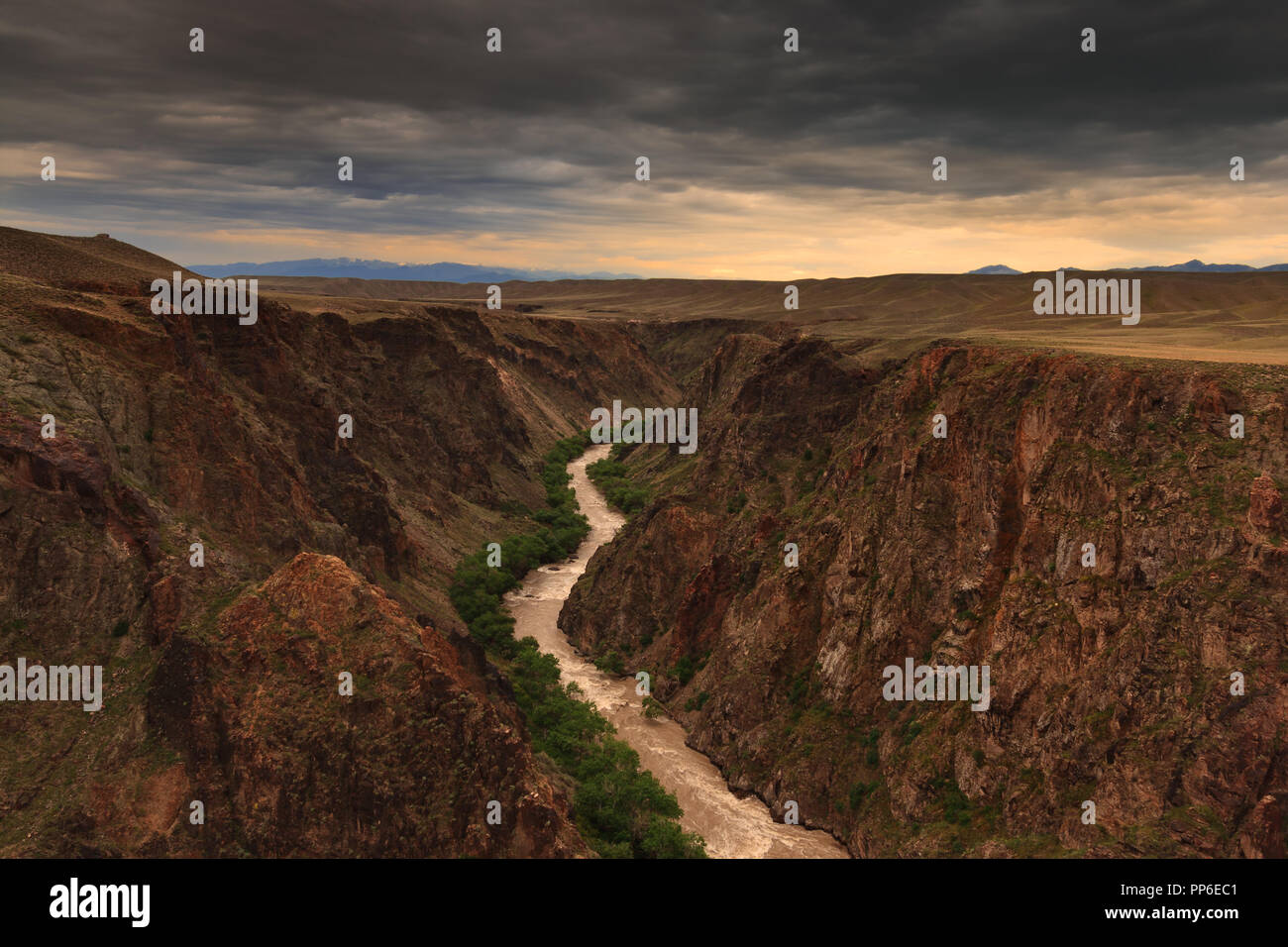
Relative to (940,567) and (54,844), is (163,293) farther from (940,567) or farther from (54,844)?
(940,567)

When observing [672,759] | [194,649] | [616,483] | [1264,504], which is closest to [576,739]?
[672,759]

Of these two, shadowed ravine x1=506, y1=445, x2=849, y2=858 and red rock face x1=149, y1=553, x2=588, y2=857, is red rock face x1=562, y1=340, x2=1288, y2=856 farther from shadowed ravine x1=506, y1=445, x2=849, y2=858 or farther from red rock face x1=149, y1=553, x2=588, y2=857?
red rock face x1=149, y1=553, x2=588, y2=857

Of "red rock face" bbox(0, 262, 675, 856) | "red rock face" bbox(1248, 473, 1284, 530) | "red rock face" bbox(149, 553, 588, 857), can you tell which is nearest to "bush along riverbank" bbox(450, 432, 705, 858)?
"red rock face" bbox(0, 262, 675, 856)

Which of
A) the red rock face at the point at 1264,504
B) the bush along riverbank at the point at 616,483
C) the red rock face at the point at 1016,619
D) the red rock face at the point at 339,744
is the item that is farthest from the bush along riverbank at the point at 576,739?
the red rock face at the point at 1264,504

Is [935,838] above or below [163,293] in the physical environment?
below

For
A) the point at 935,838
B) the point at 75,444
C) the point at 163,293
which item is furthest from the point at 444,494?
the point at 935,838
